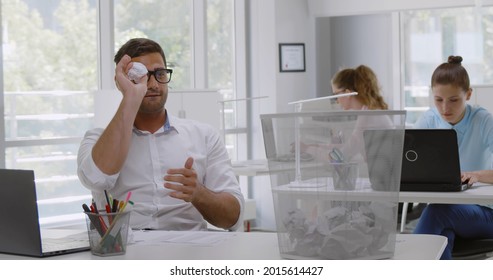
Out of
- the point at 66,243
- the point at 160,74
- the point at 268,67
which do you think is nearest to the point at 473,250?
the point at 160,74

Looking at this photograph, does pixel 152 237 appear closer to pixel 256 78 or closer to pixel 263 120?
pixel 263 120

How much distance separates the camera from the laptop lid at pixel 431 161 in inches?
132

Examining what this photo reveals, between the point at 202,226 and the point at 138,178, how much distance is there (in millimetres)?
264

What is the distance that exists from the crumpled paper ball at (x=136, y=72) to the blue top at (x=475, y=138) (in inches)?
76.9

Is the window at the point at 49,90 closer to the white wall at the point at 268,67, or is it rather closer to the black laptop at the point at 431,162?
the white wall at the point at 268,67

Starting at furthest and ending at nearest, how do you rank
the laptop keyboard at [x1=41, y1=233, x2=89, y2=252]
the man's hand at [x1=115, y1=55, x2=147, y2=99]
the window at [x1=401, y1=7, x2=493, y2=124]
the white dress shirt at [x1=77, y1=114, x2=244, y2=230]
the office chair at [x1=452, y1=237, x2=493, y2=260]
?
1. the window at [x1=401, y1=7, x2=493, y2=124]
2. the office chair at [x1=452, y1=237, x2=493, y2=260]
3. the white dress shirt at [x1=77, y1=114, x2=244, y2=230]
4. the man's hand at [x1=115, y1=55, x2=147, y2=99]
5. the laptop keyboard at [x1=41, y1=233, x2=89, y2=252]

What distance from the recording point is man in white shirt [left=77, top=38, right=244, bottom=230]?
2.64 metres

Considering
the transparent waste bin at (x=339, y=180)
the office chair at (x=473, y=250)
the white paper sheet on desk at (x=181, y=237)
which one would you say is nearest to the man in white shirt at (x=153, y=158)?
the white paper sheet on desk at (x=181, y=237)

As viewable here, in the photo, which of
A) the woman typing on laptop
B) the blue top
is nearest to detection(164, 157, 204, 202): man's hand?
the woman typing on laptop

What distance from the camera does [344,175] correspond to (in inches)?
76.3

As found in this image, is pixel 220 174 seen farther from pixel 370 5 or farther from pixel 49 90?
pixel 370 5

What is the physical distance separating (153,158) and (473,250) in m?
1.50

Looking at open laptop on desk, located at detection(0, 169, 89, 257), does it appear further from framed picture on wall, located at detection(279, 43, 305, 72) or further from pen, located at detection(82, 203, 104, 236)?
framed picture on wall, located at detection(279, 43, 305, 72)

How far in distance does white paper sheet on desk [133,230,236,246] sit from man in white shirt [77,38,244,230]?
0.51 ft
